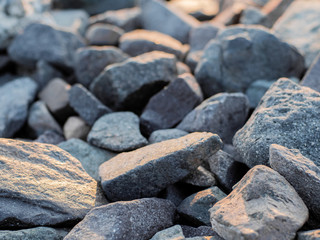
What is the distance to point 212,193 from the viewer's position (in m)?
1.87

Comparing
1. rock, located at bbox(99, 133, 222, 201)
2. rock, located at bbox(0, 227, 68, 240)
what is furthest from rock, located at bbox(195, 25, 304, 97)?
rock, located at bbox(0, 227, 68, 240)

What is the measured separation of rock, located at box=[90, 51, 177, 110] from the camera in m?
2.82

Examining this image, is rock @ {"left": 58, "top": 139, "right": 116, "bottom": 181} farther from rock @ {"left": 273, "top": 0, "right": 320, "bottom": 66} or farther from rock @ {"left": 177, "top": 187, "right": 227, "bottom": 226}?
rock @ {"left": 273, "top": 0, "right": 320, "bottom": 66}

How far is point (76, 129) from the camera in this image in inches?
111

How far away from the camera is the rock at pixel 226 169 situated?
201 centimetres

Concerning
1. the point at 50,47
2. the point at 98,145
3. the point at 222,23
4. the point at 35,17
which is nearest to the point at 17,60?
the point at 50,47

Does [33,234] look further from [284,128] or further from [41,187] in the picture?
[284,128]

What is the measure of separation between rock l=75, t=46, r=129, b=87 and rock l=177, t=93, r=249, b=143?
1.11m

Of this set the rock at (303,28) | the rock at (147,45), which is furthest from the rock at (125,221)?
the rock at (303,28)

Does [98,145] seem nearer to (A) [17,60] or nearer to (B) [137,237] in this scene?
(B) [137,237]

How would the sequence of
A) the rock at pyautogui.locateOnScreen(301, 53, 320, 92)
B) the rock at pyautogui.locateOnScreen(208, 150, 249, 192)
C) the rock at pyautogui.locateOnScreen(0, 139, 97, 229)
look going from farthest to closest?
the rock at pyautogui.locateOnScreen(301, 53, 320, 92)
the rock at pyautogui.locateOnScreen(208, 150, 249, 192)
the rock at pyautogui.locateOnScreen(0, 139, 97, 229)

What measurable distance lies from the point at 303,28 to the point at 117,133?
7.45 ft

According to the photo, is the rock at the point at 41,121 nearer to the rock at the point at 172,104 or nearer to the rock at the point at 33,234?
the rock at the point at 172,104

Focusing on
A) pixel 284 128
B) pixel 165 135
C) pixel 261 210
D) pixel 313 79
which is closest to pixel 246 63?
pixel 313 79
